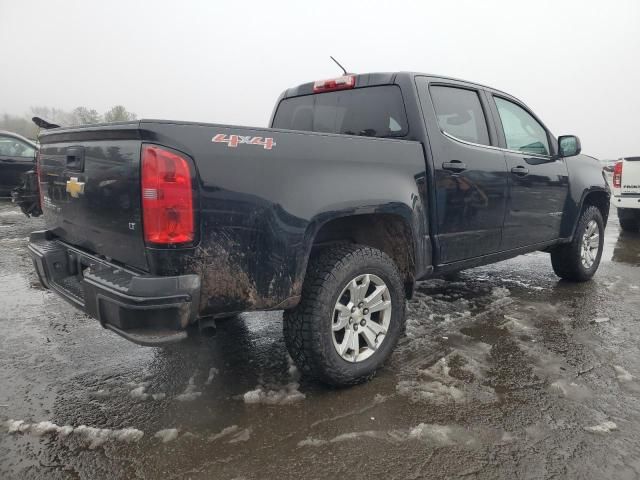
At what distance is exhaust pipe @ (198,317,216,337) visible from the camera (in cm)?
214

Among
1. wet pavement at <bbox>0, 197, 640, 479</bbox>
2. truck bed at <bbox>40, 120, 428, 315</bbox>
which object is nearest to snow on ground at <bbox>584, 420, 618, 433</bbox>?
wet pavement at <bbox>0, 197, 640, 479</bbox>

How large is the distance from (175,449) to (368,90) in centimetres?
253

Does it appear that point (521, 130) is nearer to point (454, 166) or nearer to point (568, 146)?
point (568, 146)

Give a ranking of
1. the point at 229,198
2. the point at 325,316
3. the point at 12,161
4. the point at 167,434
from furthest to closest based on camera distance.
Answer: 1. the point at 12,161
2. the point at 325,316
3. the point at 167,434
4. the point at 229,198

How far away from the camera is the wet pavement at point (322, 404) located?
6.54ft

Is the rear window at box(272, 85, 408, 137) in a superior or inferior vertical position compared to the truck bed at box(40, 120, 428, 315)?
superior

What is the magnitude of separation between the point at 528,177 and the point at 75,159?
3.35 m

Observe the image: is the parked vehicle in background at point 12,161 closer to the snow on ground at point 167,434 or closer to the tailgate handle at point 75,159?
the tailgate handle at point 75,159

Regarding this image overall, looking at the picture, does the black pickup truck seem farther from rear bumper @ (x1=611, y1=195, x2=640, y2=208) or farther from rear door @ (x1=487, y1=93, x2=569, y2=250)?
rear bumper @ (x1=611, y1=195, x2=640, y2=208)

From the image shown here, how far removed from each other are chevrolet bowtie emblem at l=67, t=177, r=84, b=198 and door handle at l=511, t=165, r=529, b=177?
10.0ft

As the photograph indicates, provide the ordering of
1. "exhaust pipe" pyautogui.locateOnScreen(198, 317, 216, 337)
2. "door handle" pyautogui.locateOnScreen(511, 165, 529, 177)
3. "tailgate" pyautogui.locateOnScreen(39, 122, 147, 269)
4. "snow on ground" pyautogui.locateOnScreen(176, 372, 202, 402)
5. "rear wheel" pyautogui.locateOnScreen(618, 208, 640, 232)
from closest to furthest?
"tailgate" pyautogui.locateOnScreen(39, 122, 147, 269) < "exhaust pipe" pyautogui.locateOnScreen(198, 317, 216, 337) < "snow on ground" pyautogui.locateOnScreen(176, 372, 202, 402) < "door handle" pyautogui.locateOnScreen(511, 165, 529, 177) < "rear wheel" pyautogui.locateOnScreen(618, 208, 640, 232)

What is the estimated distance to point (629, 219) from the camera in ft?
27.6

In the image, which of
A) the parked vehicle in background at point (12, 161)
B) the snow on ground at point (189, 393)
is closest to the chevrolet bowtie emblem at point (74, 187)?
the snow on ground at point (189, 393)

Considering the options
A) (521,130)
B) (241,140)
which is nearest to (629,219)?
(521,130)
